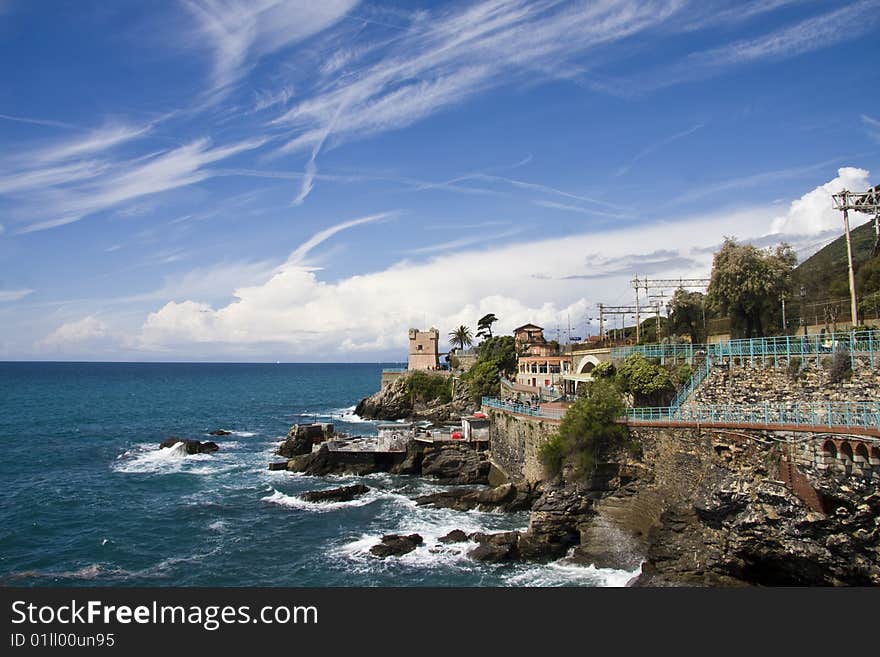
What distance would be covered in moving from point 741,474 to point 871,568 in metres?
5.87

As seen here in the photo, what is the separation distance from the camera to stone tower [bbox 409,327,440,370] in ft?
334

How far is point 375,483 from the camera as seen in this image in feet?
152

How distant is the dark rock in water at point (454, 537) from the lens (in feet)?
105

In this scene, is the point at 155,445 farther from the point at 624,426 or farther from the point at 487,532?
the point at 624,426

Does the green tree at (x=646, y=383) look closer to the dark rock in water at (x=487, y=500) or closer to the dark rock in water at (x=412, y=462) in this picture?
the dark rock in water at (x=487, y=500)

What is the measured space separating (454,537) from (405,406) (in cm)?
5470

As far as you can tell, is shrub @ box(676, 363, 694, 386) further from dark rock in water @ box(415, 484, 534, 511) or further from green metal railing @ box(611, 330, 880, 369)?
dark rock in water @ box(415, 484, 534, 511)

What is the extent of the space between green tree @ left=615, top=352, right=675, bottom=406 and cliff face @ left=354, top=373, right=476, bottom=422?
40.1 m

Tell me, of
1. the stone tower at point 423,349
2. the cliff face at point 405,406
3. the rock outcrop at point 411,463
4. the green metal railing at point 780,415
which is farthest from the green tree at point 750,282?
the stone tower at point 423,349

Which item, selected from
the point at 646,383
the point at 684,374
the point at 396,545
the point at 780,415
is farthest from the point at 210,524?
the point at 780,415

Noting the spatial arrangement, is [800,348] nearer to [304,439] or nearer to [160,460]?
[304,439]

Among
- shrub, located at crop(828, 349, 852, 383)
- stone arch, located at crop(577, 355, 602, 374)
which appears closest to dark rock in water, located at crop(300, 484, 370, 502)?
stone arch, located at crop(577, 355, 602, 374)

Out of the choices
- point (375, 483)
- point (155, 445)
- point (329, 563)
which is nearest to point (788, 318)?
point (375, 483)

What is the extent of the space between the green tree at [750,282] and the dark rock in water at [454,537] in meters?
24.0
